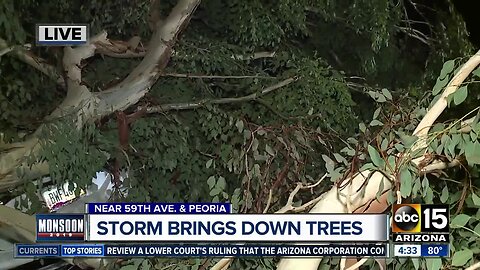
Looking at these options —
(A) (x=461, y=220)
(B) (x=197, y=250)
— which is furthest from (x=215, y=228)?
(A) (x=461, y=220)

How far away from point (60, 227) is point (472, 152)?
3.11ft

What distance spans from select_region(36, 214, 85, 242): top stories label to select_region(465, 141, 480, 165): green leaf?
2.74 ft

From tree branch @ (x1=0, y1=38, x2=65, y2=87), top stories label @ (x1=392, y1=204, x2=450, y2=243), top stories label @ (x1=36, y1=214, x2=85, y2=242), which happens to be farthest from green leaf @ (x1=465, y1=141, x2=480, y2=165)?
tree branch @ (x1=0, y1=38, x2=65, y2=87)

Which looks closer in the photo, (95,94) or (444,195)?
(444,195)

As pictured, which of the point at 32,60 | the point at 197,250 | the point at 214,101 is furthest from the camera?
the point at 214,101

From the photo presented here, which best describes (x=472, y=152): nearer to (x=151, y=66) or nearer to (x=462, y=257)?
(x=462, y=257)

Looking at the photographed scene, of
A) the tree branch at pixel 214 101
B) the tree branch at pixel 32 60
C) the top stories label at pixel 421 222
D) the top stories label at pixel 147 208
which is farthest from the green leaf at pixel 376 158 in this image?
the tree branch at pixel 32 60

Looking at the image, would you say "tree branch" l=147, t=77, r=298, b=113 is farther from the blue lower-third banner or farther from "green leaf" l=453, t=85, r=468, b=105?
"green leaf" l=453, t=85, r=468, b=105

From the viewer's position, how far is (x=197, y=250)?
3.34 ft

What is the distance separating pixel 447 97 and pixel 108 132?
102 cm

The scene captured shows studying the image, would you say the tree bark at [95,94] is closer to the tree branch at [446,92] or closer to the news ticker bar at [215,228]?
the news ticker bar at [215,228]

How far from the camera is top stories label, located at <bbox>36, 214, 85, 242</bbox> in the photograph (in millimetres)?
1160

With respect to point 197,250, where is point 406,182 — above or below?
above

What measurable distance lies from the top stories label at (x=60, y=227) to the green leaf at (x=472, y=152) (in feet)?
2.74
